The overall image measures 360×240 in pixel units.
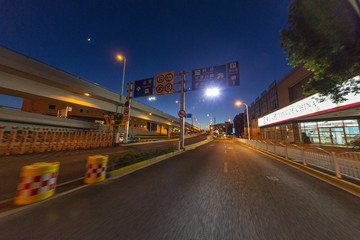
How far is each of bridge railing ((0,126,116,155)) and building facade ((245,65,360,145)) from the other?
21109 millimetres

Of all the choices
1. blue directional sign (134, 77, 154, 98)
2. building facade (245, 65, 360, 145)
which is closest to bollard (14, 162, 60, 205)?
blue directional sign (134, 77, 154, 98)

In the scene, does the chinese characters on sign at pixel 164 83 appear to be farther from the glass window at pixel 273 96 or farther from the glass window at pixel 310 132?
the glass window at pixel 273 96

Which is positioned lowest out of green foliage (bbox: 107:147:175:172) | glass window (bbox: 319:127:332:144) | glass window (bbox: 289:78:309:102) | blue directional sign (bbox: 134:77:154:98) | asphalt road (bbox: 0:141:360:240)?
asphalt road (bbox: 0:141:360:240)

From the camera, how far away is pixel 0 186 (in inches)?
145

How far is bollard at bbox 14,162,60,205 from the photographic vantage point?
9.11 ft

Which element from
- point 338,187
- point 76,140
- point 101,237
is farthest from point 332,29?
point 76,140

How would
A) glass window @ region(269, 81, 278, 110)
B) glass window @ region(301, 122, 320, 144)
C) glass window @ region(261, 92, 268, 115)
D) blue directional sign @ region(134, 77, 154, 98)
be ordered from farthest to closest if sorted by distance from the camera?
glass window @ region(261, 92, 268, 115), glass window @ region(269, 81, 278, 110), glass window @ region(301, 122, 320, 144), blue directional sign @ region(134, 77, 154, 98)

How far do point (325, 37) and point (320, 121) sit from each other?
17727 mm

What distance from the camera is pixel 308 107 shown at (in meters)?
14.1

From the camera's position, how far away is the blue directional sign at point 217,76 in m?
11.0

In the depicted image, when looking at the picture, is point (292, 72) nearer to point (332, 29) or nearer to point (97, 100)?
point (332, 29)

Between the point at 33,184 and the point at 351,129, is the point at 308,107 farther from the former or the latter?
the point at 33,184

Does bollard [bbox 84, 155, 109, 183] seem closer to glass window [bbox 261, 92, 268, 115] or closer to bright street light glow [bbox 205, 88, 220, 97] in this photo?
bright street light glow [bbox 205, 88, 220, 97]

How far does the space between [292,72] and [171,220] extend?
1023 inches
